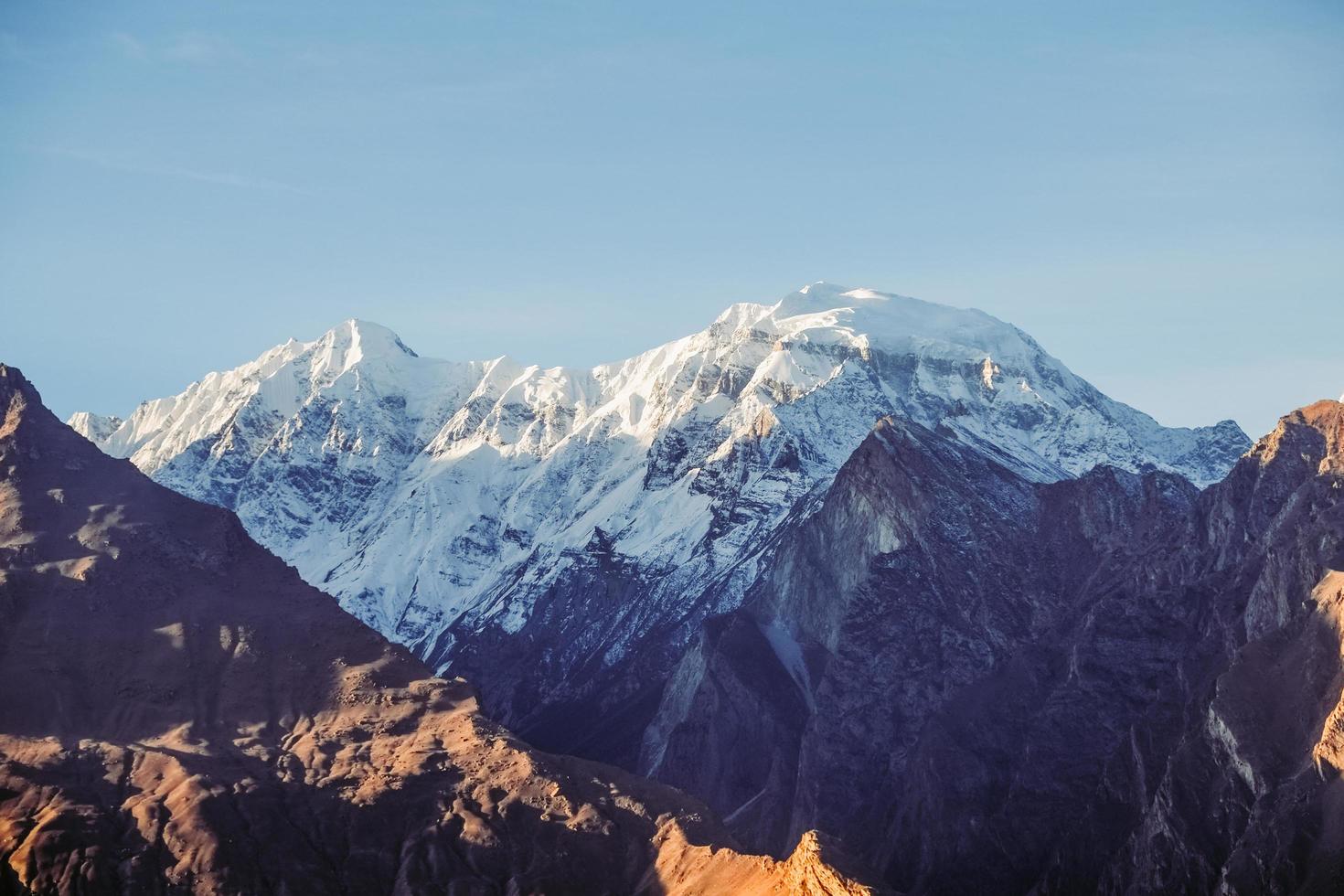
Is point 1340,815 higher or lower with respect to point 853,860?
higher

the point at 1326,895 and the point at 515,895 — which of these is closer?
the point at 1326,895

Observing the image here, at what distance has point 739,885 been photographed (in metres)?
188

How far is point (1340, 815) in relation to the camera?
18800 cm

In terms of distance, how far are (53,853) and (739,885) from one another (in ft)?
224

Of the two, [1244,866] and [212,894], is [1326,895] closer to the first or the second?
[1244,866]

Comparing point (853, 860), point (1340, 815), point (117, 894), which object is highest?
point (1340, 815)

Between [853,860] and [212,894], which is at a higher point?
[853,860]

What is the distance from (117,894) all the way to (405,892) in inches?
1115

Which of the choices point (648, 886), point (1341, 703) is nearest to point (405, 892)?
point (648, 886)

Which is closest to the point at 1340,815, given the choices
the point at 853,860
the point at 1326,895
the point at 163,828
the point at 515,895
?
the point at 1326,895

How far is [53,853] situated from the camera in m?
193

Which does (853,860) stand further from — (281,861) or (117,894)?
(117,894)

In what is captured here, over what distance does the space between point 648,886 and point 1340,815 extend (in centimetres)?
6867

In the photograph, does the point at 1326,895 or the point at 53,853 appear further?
the point at 53,853
